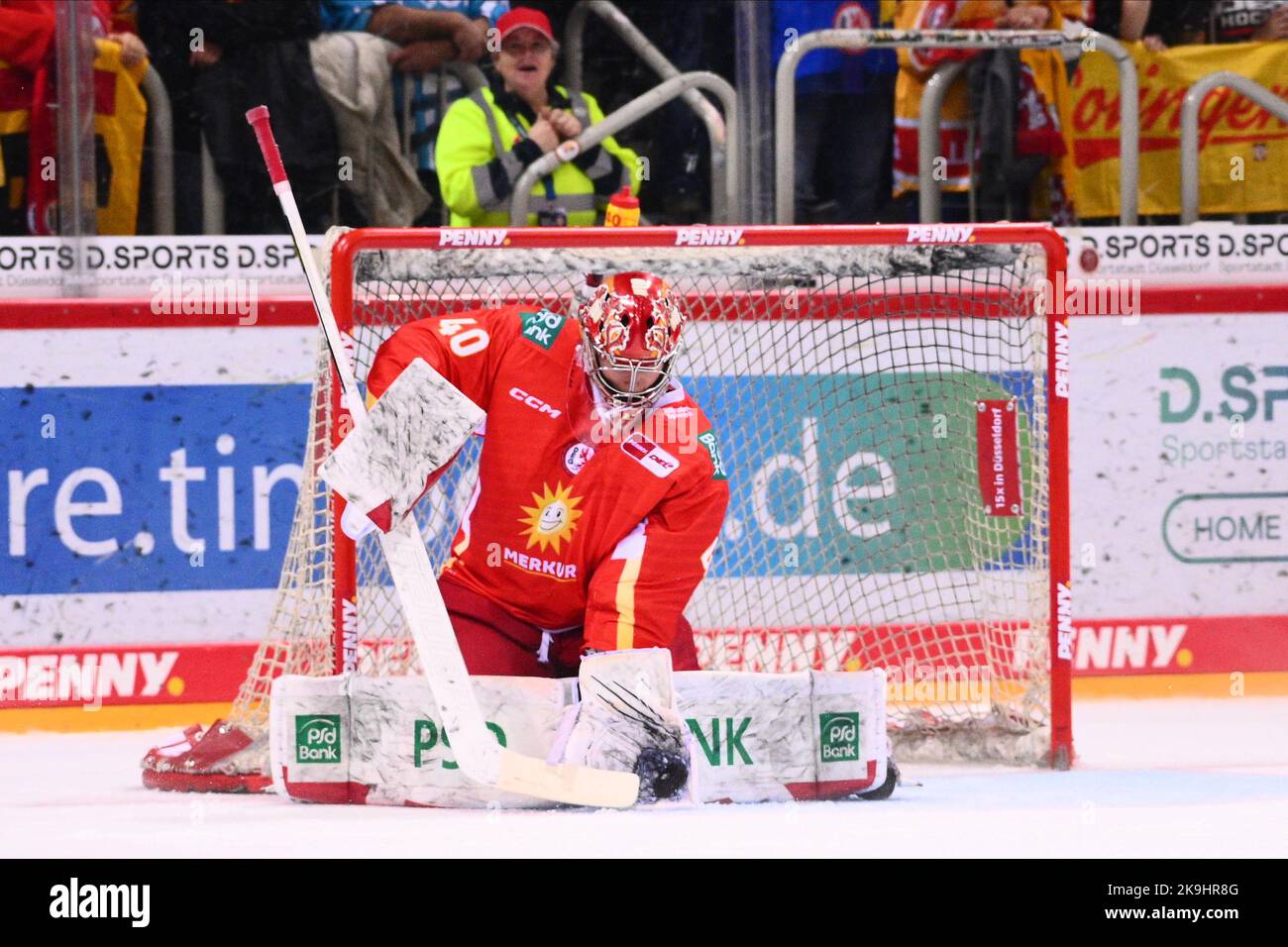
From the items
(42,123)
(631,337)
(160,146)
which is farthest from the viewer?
(160,146)


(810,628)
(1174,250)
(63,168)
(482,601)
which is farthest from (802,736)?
(63,168)

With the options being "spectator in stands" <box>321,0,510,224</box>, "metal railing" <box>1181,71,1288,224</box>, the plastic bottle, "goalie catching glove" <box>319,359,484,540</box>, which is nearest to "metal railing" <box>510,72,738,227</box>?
"spectator in stands" <box>321,0,510,224</box>

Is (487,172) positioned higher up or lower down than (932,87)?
lower down

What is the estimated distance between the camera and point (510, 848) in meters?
3.03

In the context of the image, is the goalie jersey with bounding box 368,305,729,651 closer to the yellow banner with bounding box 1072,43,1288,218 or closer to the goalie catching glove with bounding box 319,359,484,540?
the goalie catching glove with bounding box 319,359,484,540

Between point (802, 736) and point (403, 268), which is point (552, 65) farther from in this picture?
point (802, 736)

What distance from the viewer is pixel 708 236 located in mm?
4094

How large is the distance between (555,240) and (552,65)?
1.42 metres

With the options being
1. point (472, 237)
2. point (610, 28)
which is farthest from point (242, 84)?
point (472, 237)

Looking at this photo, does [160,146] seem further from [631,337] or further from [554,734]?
[554,734]

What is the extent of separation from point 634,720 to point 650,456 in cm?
56

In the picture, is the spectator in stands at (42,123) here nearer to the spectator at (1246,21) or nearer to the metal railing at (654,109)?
the metal railing at (654,109)

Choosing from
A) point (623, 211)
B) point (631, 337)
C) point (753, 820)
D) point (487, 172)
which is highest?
point (487, 172)

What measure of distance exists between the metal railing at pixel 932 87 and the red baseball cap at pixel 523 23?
686 millimetres
